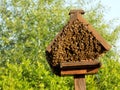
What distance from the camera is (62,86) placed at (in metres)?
15.9

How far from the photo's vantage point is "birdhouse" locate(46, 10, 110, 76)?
5832 millimetres

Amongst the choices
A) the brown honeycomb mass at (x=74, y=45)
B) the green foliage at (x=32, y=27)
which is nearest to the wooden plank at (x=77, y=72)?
the brown honeycomb mass at (x=74, y=45)

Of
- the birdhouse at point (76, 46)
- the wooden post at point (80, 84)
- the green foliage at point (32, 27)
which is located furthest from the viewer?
Answer: the green foliage at point (32, 27)

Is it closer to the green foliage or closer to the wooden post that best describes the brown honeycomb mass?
the wooden post

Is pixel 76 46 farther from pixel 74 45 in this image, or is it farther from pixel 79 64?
pixel 79 64

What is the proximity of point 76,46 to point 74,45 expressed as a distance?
3cm

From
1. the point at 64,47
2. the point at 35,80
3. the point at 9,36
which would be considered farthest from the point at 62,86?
the point at 9,36

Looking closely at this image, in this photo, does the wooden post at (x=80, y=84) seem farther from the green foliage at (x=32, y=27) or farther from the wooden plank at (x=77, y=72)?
the green foliage at (x=32, y=27)

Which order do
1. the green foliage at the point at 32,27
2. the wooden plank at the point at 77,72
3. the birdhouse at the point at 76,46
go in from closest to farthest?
1. the wooden plank at the point at 77,72
2. the birdhouse at the point at 76,46
3. the green foliage at the point at 32,27

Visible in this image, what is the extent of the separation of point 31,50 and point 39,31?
142 centimetres

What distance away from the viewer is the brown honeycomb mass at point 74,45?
19.3 ft

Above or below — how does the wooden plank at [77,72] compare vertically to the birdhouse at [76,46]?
below

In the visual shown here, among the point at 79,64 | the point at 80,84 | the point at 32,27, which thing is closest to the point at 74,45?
the point at 79,64

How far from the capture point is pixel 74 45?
5918mm
